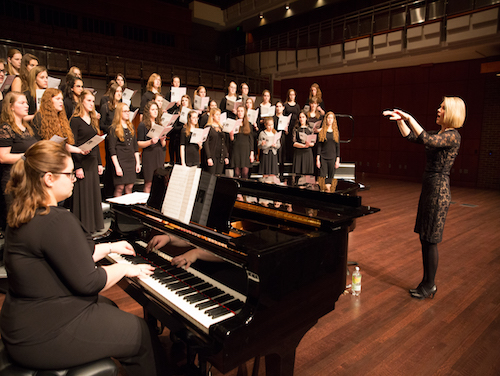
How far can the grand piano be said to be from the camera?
1199mm

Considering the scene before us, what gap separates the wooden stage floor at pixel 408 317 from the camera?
1.92m

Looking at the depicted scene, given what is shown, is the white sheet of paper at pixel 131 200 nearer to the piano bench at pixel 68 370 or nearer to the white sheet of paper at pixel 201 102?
the piano bench at pixel 68 370

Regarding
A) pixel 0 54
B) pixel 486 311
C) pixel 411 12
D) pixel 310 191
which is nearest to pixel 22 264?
pixel 310 191

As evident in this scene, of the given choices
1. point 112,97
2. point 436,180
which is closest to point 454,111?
point 436,180

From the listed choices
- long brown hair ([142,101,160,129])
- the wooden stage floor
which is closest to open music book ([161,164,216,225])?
the wooden stage floor

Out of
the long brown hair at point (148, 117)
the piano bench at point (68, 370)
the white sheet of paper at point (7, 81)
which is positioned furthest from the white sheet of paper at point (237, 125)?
the piano bench at point (68, 370)

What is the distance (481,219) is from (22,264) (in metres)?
5.56

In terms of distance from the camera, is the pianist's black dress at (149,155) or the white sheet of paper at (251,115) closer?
the pianist's black dress at (149,155)

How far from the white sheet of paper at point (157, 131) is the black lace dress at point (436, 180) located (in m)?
2.65

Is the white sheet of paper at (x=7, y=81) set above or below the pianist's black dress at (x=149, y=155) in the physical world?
above

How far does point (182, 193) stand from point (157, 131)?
2595 mm

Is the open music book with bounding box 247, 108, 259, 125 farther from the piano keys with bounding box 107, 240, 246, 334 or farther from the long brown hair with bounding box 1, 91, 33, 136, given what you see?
the piano keys with bounding box 107, 240, 246, 334

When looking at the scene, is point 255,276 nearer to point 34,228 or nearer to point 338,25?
point 34,228

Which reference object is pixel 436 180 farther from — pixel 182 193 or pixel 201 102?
pixel 201 102
